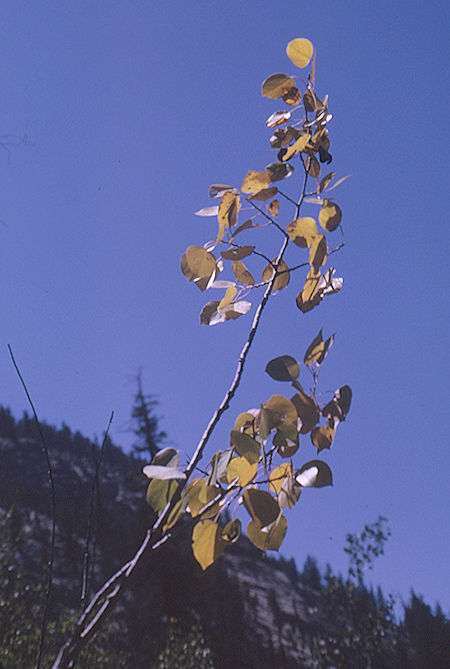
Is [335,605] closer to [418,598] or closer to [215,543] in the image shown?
[215,543]

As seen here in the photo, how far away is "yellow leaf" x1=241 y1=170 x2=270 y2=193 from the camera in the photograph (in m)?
0.57

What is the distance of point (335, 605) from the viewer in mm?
10570

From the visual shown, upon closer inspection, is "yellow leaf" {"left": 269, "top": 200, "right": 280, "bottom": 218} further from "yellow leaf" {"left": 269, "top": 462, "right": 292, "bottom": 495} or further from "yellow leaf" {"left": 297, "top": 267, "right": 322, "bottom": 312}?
"yellow leaf" {"left": 269, "top": 462, "right": 292, "bottom": 495}

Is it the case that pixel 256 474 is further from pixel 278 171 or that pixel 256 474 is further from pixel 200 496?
pixel 278 171

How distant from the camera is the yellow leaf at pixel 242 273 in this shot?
609mm

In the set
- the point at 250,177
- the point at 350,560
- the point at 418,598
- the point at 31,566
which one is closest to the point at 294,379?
the point at 250,177

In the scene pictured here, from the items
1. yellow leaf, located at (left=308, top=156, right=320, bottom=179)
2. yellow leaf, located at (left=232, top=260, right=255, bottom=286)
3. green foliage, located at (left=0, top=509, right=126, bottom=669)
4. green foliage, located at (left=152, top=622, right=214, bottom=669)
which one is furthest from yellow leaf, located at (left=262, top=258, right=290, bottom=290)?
green foliage, located at (left=152, top=622, right=214, bottom=669)

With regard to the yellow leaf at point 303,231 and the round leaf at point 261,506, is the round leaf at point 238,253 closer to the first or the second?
the yellow leaf at point 303,231

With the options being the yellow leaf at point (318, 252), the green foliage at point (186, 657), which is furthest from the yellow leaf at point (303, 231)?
the green foliage at point (186, 657)

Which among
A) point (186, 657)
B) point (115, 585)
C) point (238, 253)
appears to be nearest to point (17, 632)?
→ point (186, 657)

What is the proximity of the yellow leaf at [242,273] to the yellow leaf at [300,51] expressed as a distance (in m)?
0.28

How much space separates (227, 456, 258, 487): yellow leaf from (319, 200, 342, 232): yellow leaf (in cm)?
30

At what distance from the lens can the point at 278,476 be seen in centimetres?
46

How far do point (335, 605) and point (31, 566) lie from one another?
15.2 m
